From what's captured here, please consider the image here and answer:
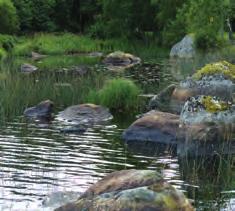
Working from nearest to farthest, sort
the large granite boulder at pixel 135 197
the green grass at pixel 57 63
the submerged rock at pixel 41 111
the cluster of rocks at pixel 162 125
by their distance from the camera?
the large granite boulder at pixel 135 197 → the cluster of rocks at pixel 162 125 → the submerged rock at pixel 41 111 → the green grass at pixel 57 63

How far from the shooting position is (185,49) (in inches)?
1852

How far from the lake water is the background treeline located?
31.7 metres

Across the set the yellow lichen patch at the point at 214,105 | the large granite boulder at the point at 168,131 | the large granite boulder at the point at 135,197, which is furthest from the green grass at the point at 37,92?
the large granite boulder at the point at 135,197

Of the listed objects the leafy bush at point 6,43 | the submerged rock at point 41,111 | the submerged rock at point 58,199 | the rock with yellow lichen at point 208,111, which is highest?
the rock with yellow lichen at point 208,111

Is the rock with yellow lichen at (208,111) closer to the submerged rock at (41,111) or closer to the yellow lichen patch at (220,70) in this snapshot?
the yellow lichen patch at (220,70)

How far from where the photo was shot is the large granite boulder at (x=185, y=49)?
1820 inches

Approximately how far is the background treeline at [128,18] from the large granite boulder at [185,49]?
69cm

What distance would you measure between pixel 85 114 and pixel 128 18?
137ft

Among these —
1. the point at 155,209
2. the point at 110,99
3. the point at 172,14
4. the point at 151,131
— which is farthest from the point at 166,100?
the point at 172,14

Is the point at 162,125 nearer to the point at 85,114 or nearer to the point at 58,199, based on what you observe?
A: the point at 85,114

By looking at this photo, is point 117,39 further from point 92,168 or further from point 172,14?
point 92,168

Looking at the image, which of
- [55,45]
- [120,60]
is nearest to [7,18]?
[55,45]

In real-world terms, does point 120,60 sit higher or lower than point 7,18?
lower

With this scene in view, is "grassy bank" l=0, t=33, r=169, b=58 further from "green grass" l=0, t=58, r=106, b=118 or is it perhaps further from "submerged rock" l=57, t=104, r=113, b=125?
"submerged rock" l=57, t=104, r=113, b=125
